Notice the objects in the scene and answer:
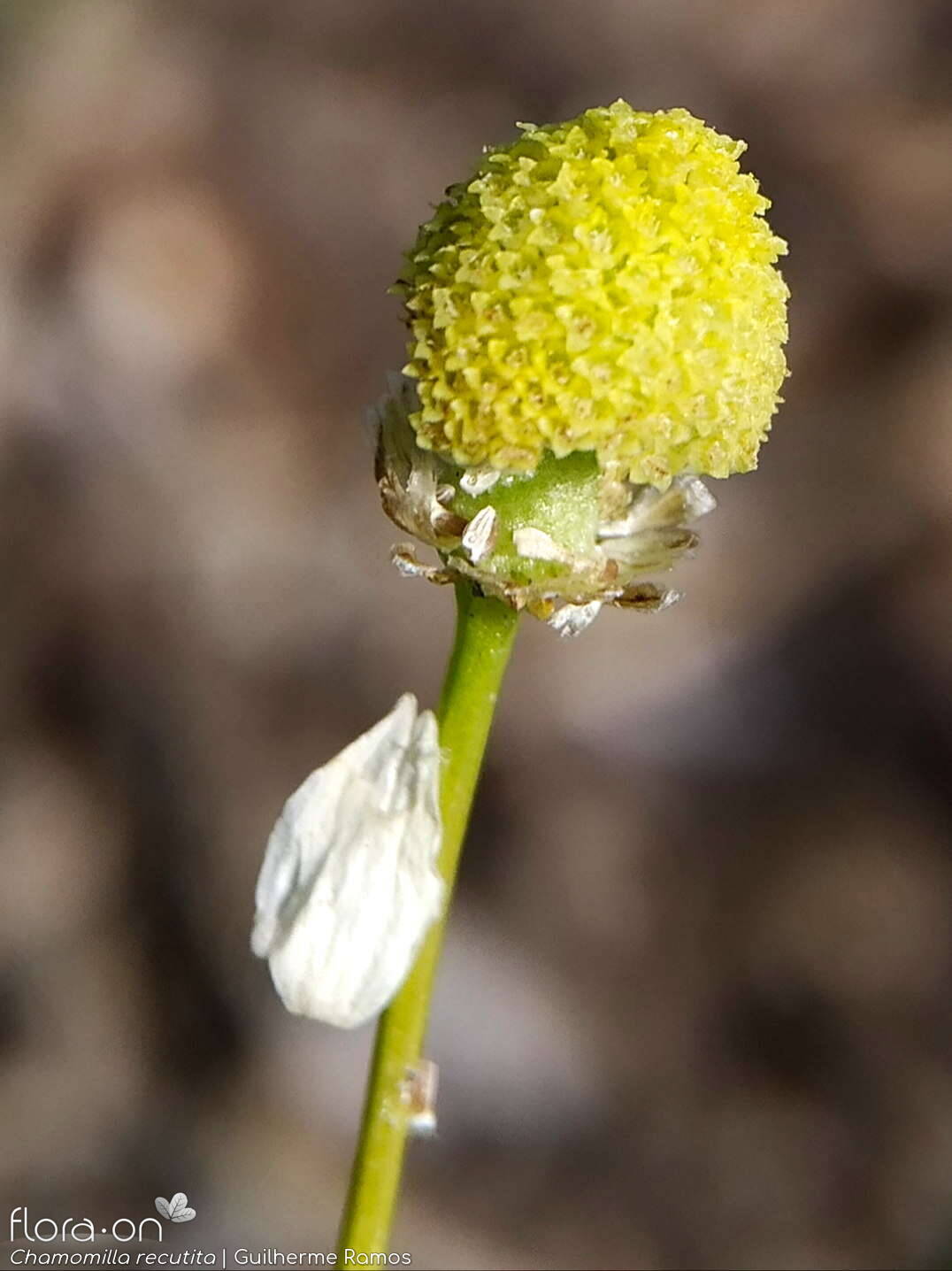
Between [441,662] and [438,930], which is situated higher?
[441,662]

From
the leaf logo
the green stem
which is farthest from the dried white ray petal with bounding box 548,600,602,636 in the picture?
the leaf logo

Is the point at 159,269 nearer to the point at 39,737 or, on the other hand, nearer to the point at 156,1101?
the point at 39,737

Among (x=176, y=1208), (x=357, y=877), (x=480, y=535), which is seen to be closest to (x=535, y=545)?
(x=480, y=535)

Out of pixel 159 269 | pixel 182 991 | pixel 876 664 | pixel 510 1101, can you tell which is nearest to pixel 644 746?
pixel 876 664

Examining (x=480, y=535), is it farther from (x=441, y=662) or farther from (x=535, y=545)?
(x=441, y=662)

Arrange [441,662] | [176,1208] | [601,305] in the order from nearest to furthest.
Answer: [601,305] < [176,1208] < [441,662]

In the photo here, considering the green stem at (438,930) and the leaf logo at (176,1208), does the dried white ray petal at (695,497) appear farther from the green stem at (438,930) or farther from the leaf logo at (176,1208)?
the leaf logo at (176,1208)
